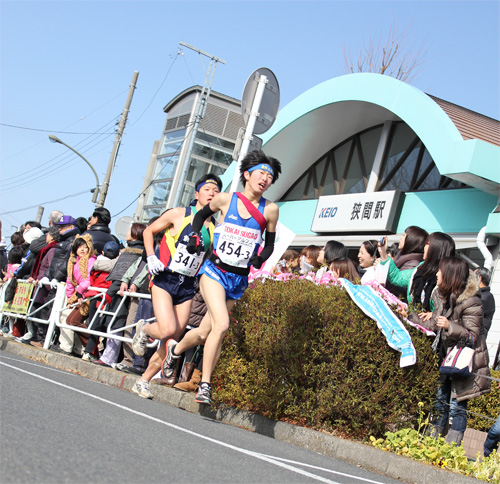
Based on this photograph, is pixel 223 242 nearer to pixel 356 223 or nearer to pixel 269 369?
pixel 269 369

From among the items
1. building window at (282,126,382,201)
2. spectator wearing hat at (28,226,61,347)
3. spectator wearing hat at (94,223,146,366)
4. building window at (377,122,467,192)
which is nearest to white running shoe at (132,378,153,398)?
spectator wearing hat at (94,223,146,366)

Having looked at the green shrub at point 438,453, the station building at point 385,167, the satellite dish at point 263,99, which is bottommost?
the green shrub at point 438,453

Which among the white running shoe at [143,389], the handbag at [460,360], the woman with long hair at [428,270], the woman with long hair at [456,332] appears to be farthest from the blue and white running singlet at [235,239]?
the handbag at [460,360]

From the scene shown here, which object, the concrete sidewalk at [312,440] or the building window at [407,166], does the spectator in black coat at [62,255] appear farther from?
the building window at [407,166]

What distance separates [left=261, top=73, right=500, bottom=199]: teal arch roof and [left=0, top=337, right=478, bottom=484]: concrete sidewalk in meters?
7.48

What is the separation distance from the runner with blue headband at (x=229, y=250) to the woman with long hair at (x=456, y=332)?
1555 mm

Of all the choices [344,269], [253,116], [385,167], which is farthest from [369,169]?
[344,269]

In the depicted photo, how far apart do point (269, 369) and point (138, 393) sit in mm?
1447

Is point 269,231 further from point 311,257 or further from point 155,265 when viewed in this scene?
point 311,257

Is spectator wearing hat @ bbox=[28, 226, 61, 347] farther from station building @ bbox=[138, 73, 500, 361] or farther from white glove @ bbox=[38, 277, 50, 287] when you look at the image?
station building @ bbox=[138, 73, 500, 361]

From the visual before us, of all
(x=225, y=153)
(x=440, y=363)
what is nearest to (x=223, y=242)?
(x=440, y=363)

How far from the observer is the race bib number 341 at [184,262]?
23.3 ft

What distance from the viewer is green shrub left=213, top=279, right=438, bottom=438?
20.4 feet

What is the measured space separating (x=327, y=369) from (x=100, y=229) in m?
6.18
